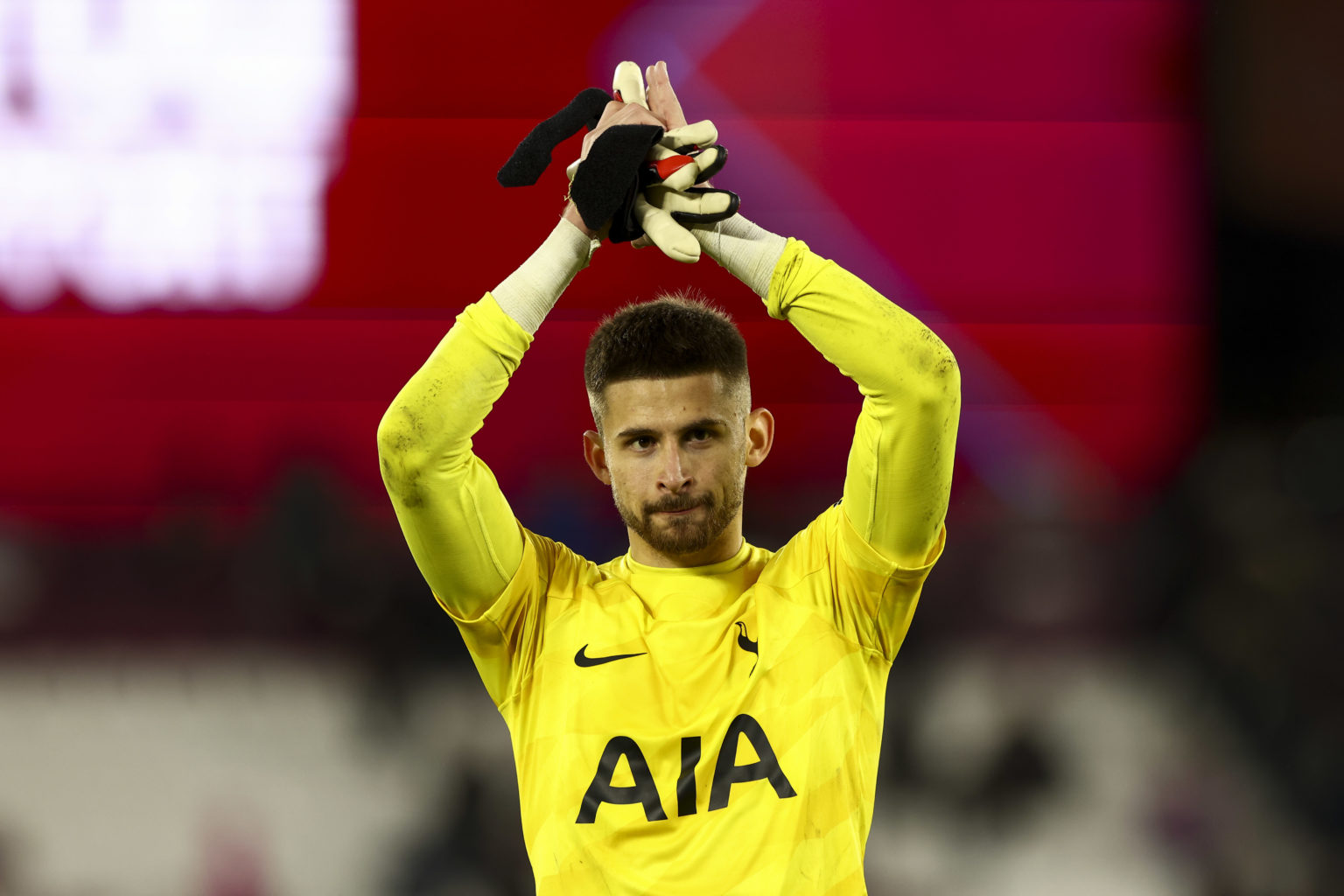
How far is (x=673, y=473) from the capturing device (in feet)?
5.08

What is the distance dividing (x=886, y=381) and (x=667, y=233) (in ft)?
1.20

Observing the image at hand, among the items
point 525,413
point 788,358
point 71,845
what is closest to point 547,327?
point 525,413

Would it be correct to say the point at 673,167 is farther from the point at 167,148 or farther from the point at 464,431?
the point at 167,148

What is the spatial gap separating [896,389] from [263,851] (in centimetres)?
174

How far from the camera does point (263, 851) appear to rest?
2.23m

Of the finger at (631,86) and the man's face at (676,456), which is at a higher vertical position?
the finger at (631,86)

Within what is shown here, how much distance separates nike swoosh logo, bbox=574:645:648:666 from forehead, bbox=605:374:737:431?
0.35m

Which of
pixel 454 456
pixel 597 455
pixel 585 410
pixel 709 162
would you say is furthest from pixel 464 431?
pixel 585 410

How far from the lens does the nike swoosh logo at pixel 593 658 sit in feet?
5.17

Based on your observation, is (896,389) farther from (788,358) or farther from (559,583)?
(788,358)

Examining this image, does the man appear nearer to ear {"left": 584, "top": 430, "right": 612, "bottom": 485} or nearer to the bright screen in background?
ear {"left": 584, "top": 430, "right": 612, "bottom": 485}

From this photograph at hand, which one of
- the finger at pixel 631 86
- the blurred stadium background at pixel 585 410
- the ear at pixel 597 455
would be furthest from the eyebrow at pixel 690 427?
the blurred stadium background at pixel 585 410

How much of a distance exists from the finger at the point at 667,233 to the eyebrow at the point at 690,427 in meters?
0.27

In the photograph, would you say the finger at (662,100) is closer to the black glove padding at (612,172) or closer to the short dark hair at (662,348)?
the black glove padding at (612,172)
